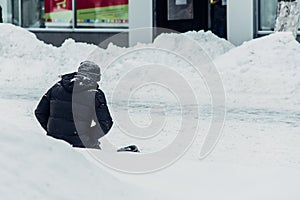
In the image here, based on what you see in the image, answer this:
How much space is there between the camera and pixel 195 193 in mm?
4664

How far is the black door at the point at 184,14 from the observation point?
1822cm

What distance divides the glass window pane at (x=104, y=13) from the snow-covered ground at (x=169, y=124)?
1165 mm

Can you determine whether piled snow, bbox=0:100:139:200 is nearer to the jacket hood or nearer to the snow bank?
the snow bank

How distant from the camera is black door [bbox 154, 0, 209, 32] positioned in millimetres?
18219

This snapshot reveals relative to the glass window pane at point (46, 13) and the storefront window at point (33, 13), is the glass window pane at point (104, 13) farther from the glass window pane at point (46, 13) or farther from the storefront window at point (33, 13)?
the storefront window at point (33, 13)

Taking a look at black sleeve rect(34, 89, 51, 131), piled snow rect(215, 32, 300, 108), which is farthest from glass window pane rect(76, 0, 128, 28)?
black sleeve rect(34, 89, 51, 131)

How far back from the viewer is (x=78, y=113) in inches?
236

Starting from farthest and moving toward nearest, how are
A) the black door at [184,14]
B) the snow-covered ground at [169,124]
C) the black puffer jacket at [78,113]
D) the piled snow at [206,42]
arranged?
1. the black door at [184,14]
2. the piled snow at [206,42]
3. the black puffer jacket at [78,113]
4. the snow-covered ground at [169,124]

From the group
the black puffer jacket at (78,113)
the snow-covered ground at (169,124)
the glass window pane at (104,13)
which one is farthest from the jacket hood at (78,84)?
the glass window pane at (104,13)

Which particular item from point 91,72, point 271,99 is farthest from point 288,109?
point 91,72

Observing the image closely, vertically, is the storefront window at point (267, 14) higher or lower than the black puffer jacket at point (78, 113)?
higher

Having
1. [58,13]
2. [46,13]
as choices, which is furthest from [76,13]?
[46,13]

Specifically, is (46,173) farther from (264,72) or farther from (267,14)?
(267,14)

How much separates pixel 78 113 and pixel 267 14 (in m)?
10.9
